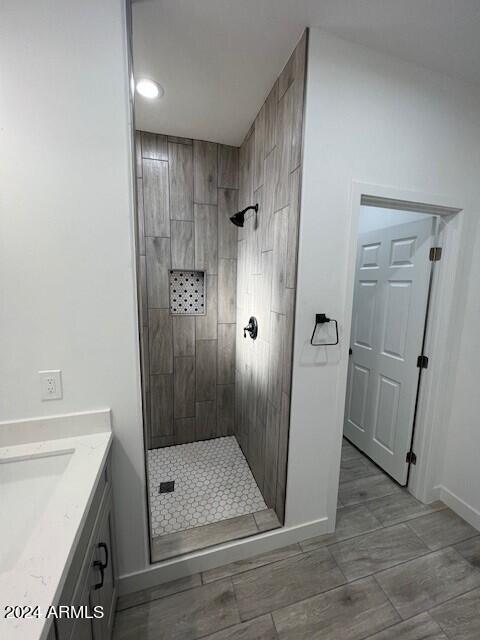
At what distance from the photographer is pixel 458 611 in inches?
51.6

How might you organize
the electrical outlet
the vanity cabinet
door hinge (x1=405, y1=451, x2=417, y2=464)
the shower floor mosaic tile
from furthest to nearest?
door hinge (x1=405, y1=451, x2=417, y2=464), the shower floor mosaic tile, the electrical outlet, the vanity cabinet

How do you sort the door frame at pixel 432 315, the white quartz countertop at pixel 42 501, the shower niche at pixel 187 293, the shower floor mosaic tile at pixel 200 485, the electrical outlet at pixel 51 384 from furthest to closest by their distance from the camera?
the shower niche at pixel 187 293
the shower floor mosaic tile at pixel 200 485
the door frame at pixel 432 315
the electrical outlet at pixel 51 384
the white quartz countertop at pixel 42 501

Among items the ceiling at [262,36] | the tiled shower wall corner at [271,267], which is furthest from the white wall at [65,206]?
the tiled shower wall corner at [271,267]

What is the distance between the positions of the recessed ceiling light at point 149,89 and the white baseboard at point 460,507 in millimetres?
3311

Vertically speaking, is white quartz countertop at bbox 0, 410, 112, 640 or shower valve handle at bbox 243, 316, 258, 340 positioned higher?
shower valve handle at bbox 243, 316, 258, 340

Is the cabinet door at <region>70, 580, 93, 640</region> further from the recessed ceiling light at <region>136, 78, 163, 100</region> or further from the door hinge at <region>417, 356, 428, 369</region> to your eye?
the recessed ceiling light at <region>136, 78, 163, 100</region>

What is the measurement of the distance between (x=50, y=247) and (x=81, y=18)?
863mm

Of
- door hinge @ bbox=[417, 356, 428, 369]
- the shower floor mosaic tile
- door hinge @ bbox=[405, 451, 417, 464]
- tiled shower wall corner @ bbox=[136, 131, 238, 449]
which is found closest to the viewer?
the shower floor mosaic tile

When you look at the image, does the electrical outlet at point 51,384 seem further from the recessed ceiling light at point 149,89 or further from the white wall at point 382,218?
the white wall at point 382,218

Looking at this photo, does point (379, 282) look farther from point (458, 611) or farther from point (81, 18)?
point (81, 18)

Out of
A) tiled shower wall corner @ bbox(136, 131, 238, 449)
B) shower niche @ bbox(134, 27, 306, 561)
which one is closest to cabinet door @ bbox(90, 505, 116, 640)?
shower niche @ bbox(134, 27, 306, 561)

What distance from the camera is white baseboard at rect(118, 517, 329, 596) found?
1384mm

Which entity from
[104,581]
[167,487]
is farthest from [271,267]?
[167,487]

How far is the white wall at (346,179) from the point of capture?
1.35 metres
